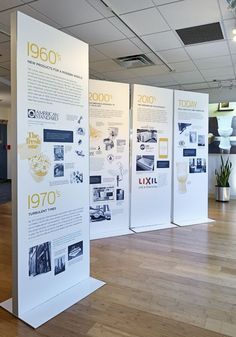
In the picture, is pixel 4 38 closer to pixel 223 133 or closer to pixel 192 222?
pixel 192 222

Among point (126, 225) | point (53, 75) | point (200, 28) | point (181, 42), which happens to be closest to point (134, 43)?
point (181, 42)

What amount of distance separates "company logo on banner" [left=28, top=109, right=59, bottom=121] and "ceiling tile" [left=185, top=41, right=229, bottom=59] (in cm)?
340

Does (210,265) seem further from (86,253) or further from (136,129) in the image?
(136,129)

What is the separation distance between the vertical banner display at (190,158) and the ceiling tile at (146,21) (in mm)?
1388

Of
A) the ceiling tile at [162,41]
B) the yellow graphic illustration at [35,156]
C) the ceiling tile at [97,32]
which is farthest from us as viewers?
the ceiling tile at [162,41]

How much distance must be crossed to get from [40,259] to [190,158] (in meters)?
3.87

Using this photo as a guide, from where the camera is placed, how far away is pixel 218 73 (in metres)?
6.57

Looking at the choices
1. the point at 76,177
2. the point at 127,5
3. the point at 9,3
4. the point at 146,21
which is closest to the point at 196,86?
the point at 146,21

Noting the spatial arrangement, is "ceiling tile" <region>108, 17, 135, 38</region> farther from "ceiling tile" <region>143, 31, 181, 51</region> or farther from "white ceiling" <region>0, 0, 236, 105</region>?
"ceiling tile" <region>143, 31, 181, 51</region>

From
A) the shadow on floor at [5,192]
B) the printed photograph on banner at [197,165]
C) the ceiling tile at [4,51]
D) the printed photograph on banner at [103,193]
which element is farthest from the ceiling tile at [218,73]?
the shadow on floor at [5,192]

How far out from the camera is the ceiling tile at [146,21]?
3656 mm

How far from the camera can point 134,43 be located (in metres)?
4.74

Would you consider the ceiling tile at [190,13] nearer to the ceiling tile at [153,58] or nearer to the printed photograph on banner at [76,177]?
the ceiling tile at [153,58]

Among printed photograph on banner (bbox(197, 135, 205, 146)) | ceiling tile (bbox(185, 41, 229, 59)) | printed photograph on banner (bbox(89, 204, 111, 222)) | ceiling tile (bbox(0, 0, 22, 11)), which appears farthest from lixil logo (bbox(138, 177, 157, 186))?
ceiling tile (bbox(0, 0, 22, 11))
